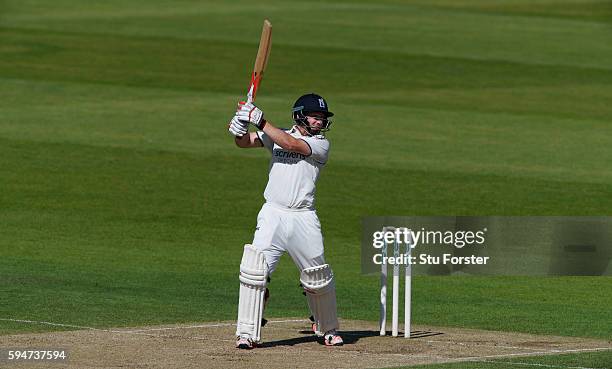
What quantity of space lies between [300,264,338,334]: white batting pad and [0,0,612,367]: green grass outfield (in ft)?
5.73

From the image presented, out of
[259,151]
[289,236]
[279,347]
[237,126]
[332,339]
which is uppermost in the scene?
[259,151]

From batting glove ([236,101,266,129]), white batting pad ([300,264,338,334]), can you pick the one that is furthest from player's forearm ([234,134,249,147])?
white batting pad ([300,264,338,334])

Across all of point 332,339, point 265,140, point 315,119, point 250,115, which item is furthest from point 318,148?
point 332,339

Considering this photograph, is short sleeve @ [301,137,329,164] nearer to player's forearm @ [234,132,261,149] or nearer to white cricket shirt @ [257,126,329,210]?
white cricket shirt @ [257,126,329,210]

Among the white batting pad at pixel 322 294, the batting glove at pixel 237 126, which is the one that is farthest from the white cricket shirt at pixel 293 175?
the white batting pad at pixel 322 294

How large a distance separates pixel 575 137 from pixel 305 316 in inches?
Answer: 595

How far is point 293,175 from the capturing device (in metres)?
12.9

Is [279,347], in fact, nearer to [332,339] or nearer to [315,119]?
Result: [332,339]

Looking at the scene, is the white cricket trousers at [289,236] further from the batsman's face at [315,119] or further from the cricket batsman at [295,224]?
the batsman's face at [315,119]

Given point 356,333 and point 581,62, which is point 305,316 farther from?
point 581,62

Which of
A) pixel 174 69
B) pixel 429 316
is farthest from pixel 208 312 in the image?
pixel 174 69

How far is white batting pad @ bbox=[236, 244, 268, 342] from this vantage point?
1256 centimetres

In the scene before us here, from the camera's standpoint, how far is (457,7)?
50.6 meters

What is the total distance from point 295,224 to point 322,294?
67 centimetres
